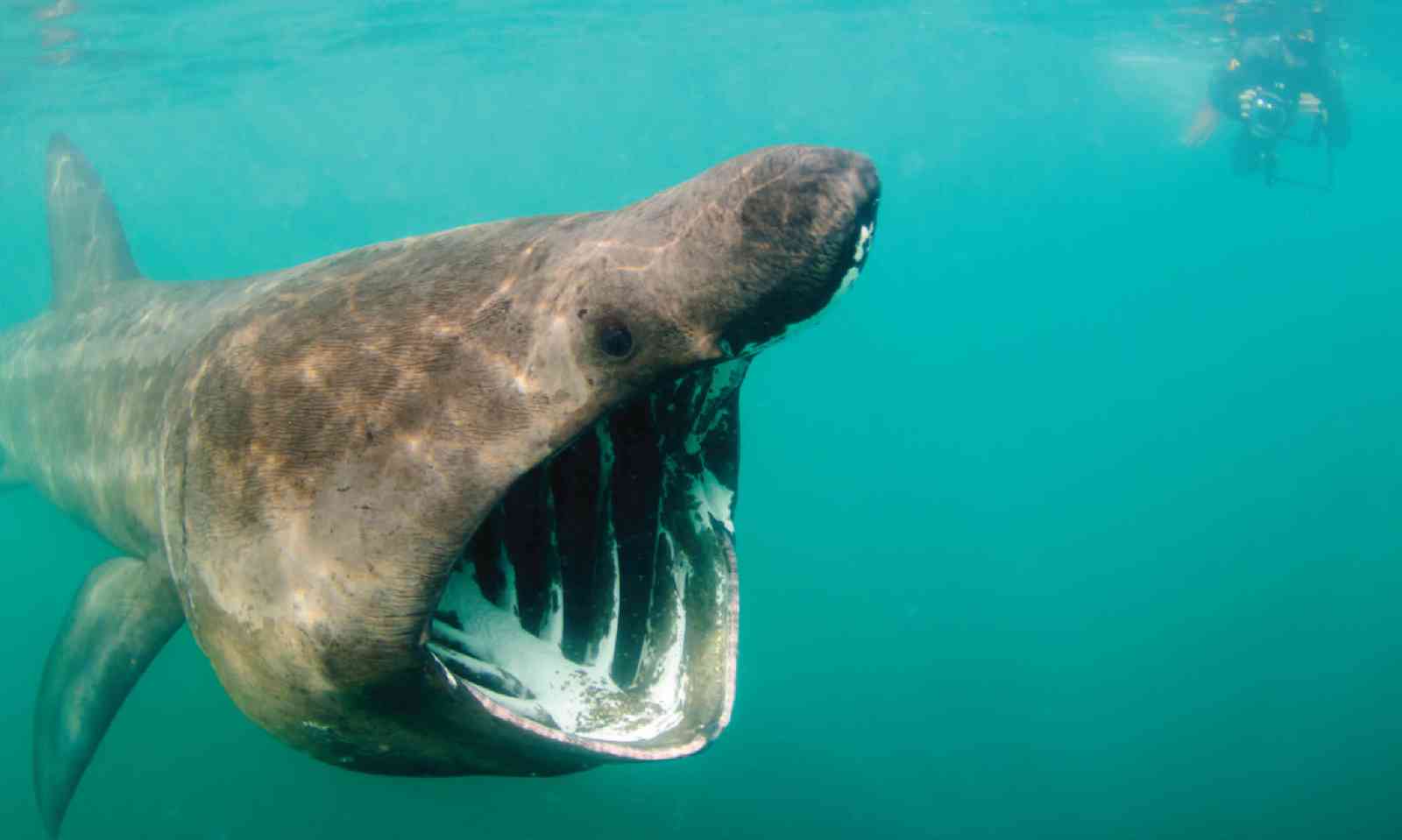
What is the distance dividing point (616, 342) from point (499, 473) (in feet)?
1.44

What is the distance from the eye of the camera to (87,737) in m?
4.64

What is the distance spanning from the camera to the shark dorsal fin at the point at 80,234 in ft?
24.4

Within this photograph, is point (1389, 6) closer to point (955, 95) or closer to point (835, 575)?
point (835, 575)

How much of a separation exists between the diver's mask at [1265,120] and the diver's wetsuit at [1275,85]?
39 centimetres

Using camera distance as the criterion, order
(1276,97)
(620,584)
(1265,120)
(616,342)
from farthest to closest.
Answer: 1. (1276,97)
2. (1265,120)
3. (620,584)
4. (616,342)

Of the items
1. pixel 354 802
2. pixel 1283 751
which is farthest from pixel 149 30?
pixel 1283 751

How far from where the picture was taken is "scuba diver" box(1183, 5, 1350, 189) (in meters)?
21.4

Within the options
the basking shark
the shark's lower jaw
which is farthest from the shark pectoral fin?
the shark's lower jaw

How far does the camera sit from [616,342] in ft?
6.66

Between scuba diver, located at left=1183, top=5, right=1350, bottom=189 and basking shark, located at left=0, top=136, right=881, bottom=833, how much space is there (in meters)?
23.7

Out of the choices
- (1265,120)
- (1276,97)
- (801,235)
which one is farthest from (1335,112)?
(801,235)

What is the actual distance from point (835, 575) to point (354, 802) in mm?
16032

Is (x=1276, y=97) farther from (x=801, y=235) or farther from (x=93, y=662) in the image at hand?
(x=93, y=662)

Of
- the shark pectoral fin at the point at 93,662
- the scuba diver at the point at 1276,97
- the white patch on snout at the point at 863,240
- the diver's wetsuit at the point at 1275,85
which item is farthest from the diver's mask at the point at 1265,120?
the shark pectoral fin at the point at 93,662
